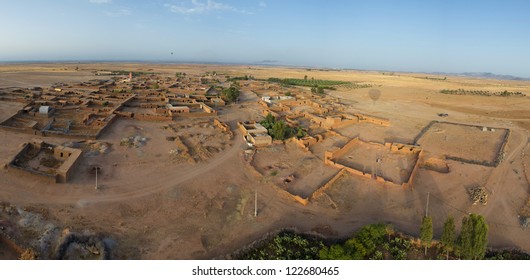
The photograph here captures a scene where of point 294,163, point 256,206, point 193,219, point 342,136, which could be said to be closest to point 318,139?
point 342,136

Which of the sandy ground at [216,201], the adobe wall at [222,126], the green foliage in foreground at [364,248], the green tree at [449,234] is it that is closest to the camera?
the green foliage in foreground at [364,248]

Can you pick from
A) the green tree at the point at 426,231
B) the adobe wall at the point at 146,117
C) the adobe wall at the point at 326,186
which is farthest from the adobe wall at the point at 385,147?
the adobe wall at the point at 146,117

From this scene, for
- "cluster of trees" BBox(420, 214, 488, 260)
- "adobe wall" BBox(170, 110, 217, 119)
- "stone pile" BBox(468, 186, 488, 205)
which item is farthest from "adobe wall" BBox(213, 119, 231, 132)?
"cluster of trees" BBox(420, 214, 488, 260)

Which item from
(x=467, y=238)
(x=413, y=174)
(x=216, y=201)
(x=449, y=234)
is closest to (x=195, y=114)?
(x=216, y=201)

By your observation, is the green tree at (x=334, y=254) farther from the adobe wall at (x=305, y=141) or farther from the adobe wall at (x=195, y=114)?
the adobe wall at (x=195, y=114)

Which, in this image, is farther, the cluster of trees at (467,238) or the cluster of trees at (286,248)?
the cluster of trees at (286,248)

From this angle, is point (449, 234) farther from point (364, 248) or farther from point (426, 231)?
point (364, 248)

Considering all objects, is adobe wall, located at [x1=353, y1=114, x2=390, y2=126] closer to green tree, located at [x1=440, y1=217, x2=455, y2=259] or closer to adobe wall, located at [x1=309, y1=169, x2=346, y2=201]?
adobe wall, located at [x1=309, y1=169, x2=346, y2=201]
